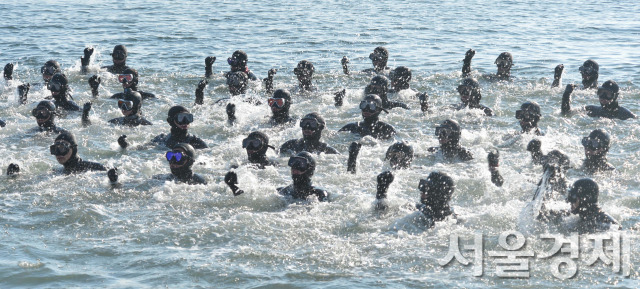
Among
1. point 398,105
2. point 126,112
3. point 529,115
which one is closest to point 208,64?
point 126,112

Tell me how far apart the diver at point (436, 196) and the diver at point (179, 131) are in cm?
489

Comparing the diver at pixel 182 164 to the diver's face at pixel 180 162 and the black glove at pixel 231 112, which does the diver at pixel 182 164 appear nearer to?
the diver's face at pixel 180 162

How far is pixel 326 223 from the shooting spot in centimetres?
1041

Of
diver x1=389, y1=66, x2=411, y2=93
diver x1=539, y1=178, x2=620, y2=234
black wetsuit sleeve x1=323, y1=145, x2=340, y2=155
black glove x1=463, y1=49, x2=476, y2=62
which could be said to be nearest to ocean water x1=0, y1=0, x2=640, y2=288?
black wetsuit sleeve x1=323, y1=145, x2=340, y2=155

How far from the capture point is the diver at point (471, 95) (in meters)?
16.2

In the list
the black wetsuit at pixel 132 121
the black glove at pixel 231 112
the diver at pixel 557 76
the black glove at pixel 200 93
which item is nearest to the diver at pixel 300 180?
the black glove at pixel 231 112

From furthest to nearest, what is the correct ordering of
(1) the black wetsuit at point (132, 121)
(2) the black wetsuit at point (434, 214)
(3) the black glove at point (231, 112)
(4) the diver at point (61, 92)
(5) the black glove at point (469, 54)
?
(5) the black glove at point (469, 54)
(4) the diver at point (61, 92)
(3) the black glove at point (231, 112)
(1) the black wetsuit at point (132, 121)
(2) the black wetsuit at point (434, 214)

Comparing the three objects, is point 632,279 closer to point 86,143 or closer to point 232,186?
point 232,186

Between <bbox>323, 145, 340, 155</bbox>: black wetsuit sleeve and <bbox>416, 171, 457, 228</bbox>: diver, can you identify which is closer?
<bbox>416, 171, 457, 228</bbox>: diver

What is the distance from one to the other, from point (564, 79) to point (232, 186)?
12.6 m

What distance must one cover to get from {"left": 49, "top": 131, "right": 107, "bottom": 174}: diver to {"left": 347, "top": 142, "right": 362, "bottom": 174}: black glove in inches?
151

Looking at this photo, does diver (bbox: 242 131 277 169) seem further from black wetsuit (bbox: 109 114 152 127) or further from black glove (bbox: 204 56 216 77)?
black glove (bbox: 204 56 216 77)

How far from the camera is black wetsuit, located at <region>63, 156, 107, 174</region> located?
12.1 metres

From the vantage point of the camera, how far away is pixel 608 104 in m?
16.2
